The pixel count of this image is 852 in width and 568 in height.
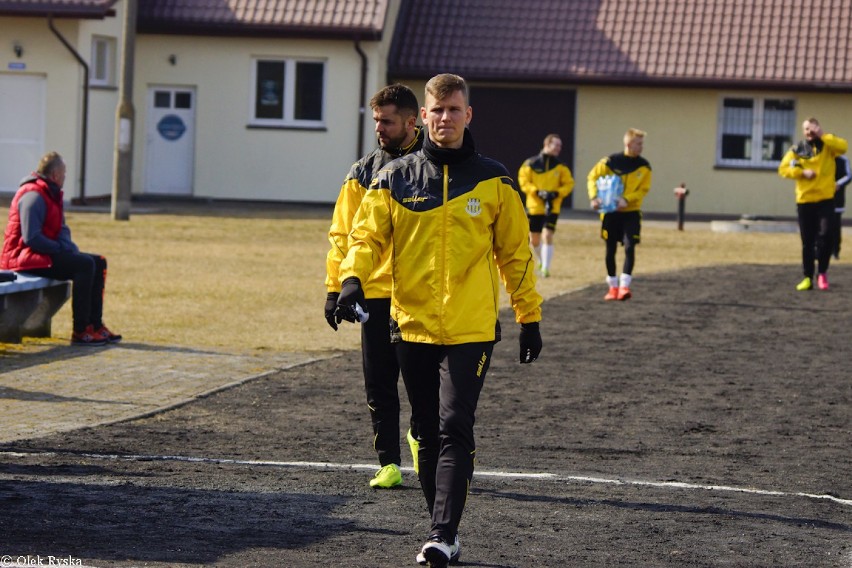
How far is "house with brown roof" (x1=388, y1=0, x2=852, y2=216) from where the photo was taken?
3538cm

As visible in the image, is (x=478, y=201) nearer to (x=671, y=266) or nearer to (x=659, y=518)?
(x=659, y=518)

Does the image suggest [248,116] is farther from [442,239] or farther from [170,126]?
[442,239]

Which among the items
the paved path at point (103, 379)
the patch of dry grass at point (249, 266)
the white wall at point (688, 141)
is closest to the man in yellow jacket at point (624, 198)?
the patch of dry grass at point (249, 266)

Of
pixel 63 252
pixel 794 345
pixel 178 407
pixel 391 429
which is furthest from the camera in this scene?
pixel 794 345

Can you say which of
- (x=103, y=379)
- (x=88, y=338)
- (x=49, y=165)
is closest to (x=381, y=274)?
(x=103, y=379)

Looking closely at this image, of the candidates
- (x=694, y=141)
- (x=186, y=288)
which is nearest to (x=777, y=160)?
(x=694, y=141)

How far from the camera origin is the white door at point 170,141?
35312 mm

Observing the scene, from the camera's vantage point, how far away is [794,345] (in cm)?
1427

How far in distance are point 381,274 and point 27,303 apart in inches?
245

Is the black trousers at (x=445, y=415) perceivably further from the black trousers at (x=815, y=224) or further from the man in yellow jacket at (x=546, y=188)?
the man in yellow jacket at (x=546, y=188)

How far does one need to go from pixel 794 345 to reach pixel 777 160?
22241mm

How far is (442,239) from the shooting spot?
629 centimetres

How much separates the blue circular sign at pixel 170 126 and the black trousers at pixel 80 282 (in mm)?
22459

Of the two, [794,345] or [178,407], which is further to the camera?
[794,345]
